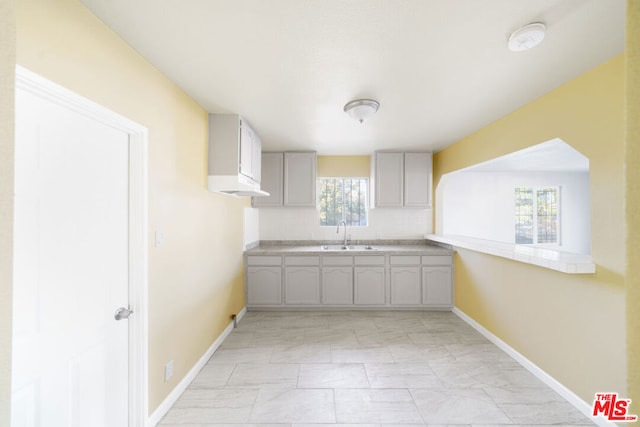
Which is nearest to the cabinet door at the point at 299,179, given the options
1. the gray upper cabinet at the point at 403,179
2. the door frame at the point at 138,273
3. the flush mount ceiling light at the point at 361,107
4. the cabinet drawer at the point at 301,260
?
the cabinet drawer at the point at 301,260

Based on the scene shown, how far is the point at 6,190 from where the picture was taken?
0.47 meters

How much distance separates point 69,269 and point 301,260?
9.51 ft

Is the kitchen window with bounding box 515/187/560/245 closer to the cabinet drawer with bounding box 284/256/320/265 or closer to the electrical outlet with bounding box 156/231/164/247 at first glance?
the cabinet drawer with bounding box 284/256/320/265

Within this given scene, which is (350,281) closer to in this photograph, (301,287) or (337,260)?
(337,260)

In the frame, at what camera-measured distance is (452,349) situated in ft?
9.35

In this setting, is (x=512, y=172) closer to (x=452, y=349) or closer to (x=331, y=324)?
(x=452, y=349)

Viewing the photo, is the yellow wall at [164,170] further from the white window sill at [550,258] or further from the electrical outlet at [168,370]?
the white window sill at [550,258]

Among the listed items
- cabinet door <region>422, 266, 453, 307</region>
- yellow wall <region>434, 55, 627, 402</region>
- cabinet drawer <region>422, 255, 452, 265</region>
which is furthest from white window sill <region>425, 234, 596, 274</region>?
cabinet door <region>422, 266, 453, 307</region>

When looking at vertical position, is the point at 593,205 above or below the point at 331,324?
above

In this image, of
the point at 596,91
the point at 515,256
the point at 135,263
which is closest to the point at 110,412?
the point at 135,263

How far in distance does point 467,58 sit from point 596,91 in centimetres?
97

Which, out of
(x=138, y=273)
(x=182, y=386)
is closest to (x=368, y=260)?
(x=182, y=386)

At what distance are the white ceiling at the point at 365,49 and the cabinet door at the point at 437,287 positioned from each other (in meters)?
2.27

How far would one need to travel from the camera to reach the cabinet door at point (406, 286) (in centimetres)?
395
